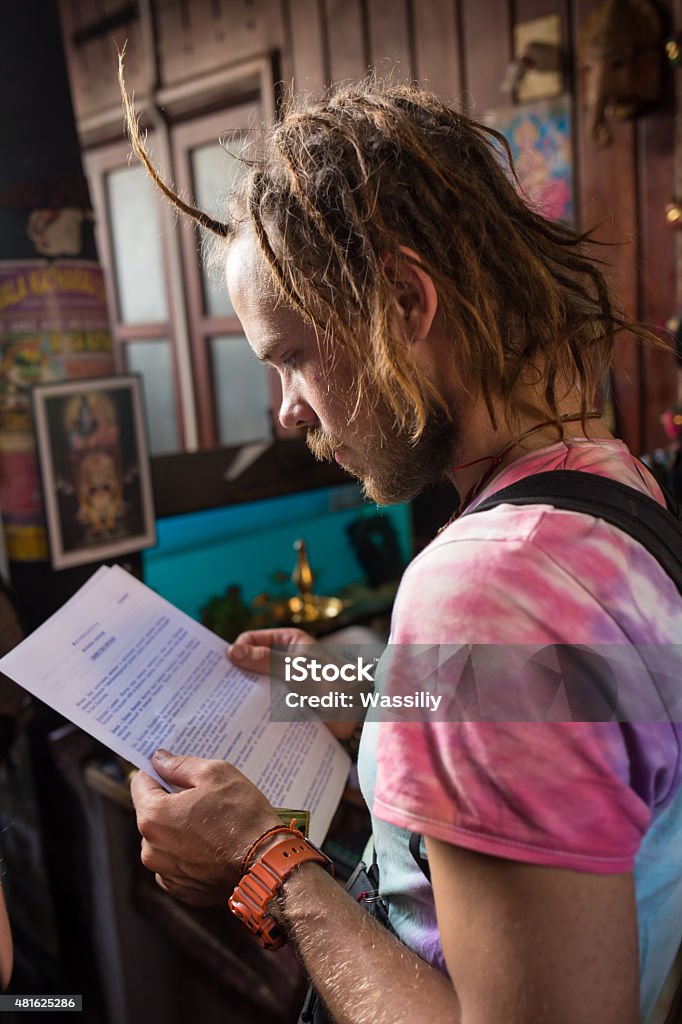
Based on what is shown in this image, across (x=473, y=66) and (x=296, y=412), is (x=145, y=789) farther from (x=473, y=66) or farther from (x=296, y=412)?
(x=473, y=66)

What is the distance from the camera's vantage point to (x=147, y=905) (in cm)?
160

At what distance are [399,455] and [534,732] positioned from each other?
307mm

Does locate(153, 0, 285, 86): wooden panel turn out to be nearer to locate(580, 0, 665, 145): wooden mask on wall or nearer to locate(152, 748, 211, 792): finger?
locate(580, 0, 665, 145): wooden mask on wall

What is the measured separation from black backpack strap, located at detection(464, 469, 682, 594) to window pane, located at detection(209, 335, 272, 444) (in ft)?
9.42

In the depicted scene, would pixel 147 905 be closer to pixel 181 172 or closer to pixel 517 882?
pixel 517 882

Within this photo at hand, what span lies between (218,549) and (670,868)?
145 cm

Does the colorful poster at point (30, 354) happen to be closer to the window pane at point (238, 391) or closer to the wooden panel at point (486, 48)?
the wooden panel at point (486, 48)

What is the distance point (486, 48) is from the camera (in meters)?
2.36

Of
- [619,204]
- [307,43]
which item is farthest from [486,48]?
[307,43]

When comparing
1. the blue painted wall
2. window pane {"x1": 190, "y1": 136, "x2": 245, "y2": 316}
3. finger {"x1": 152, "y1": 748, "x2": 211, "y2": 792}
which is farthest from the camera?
window pane {"x1": 190, "y1": 136, "x2": 245, "y2": 316}

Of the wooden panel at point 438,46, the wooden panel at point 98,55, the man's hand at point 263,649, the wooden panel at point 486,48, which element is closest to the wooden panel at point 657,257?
the wooden panel at point 486,48

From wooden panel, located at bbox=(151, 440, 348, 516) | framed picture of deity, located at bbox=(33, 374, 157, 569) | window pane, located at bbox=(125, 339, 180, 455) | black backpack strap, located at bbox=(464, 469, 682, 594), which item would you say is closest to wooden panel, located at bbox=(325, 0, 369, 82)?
wooden panel, located at bbox=(151, 440, 348, 516)

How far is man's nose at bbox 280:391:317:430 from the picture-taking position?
773 mm

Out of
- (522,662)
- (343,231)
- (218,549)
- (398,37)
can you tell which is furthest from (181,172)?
(522,662)
